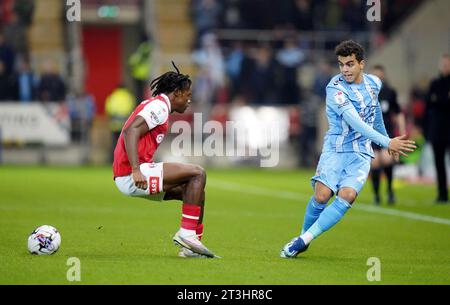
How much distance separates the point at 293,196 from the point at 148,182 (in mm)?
9737

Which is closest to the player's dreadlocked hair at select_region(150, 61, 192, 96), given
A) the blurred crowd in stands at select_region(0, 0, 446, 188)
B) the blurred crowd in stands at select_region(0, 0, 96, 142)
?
the blurred crowd in stands at select_region(0, 0, 446, 188)

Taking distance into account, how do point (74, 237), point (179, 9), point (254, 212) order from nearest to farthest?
point (74, 237) < point (254, 212) < point (179, 9)

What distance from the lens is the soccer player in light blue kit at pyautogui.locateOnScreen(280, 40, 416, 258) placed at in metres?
10.4

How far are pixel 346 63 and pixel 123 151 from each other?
2369 mm

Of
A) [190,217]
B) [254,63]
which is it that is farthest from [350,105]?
[254,63]

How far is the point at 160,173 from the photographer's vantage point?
10.1m

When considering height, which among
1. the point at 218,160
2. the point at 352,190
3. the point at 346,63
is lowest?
the point at 218,160

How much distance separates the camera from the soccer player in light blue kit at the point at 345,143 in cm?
1036

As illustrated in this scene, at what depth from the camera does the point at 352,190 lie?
10406 mm

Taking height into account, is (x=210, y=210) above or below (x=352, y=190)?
below

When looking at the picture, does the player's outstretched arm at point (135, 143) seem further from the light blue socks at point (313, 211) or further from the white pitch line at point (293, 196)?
the white pitch line at point (293, 196)

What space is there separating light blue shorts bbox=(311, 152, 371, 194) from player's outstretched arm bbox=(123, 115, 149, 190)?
73.1 inches

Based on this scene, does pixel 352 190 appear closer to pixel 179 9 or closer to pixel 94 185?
pixel 94 185

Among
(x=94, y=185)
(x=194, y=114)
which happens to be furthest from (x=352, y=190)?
(x=194, y=114)
